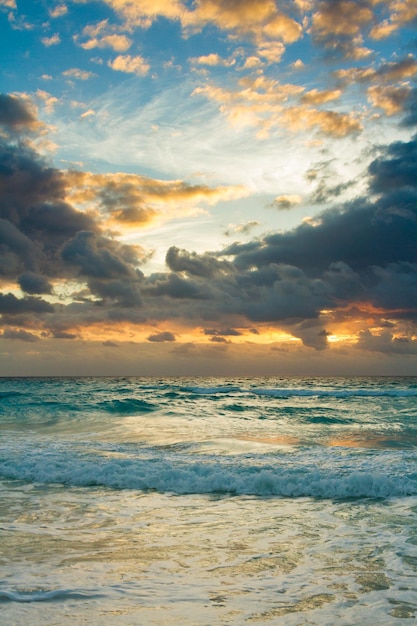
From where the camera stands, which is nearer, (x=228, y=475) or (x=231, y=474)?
(x=228, y=475)

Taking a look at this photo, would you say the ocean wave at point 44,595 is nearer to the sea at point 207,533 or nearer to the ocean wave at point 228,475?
the sea at point 207,533

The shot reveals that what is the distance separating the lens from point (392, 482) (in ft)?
35.3

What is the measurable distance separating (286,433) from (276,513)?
13.0 m

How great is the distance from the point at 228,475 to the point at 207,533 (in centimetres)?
392

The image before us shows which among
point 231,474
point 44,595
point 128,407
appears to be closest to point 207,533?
point 44,595

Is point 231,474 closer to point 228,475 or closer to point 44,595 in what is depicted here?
point 228,475

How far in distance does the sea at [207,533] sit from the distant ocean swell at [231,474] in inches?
1.7

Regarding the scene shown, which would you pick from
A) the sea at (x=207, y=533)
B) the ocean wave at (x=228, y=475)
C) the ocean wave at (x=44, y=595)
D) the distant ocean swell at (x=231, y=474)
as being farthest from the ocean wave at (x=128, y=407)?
the ocean wave at (x=44, y=595)

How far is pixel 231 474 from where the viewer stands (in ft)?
38.3

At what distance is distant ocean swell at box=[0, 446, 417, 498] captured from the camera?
1074cm

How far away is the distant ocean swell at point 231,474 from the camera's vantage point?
10742 mm

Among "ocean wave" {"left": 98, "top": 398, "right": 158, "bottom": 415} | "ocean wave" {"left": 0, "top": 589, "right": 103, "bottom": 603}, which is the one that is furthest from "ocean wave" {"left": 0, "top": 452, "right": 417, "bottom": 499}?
"ocean wave" {"left": 98, "top": 398, "right": 158, "bottom": 415}

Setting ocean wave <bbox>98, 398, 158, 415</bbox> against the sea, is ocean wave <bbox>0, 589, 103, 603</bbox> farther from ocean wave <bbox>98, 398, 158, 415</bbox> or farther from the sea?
ocean wave <bbox>98, 398, 158, 415</bbox>

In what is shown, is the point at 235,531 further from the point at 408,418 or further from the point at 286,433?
the point at 408,418
